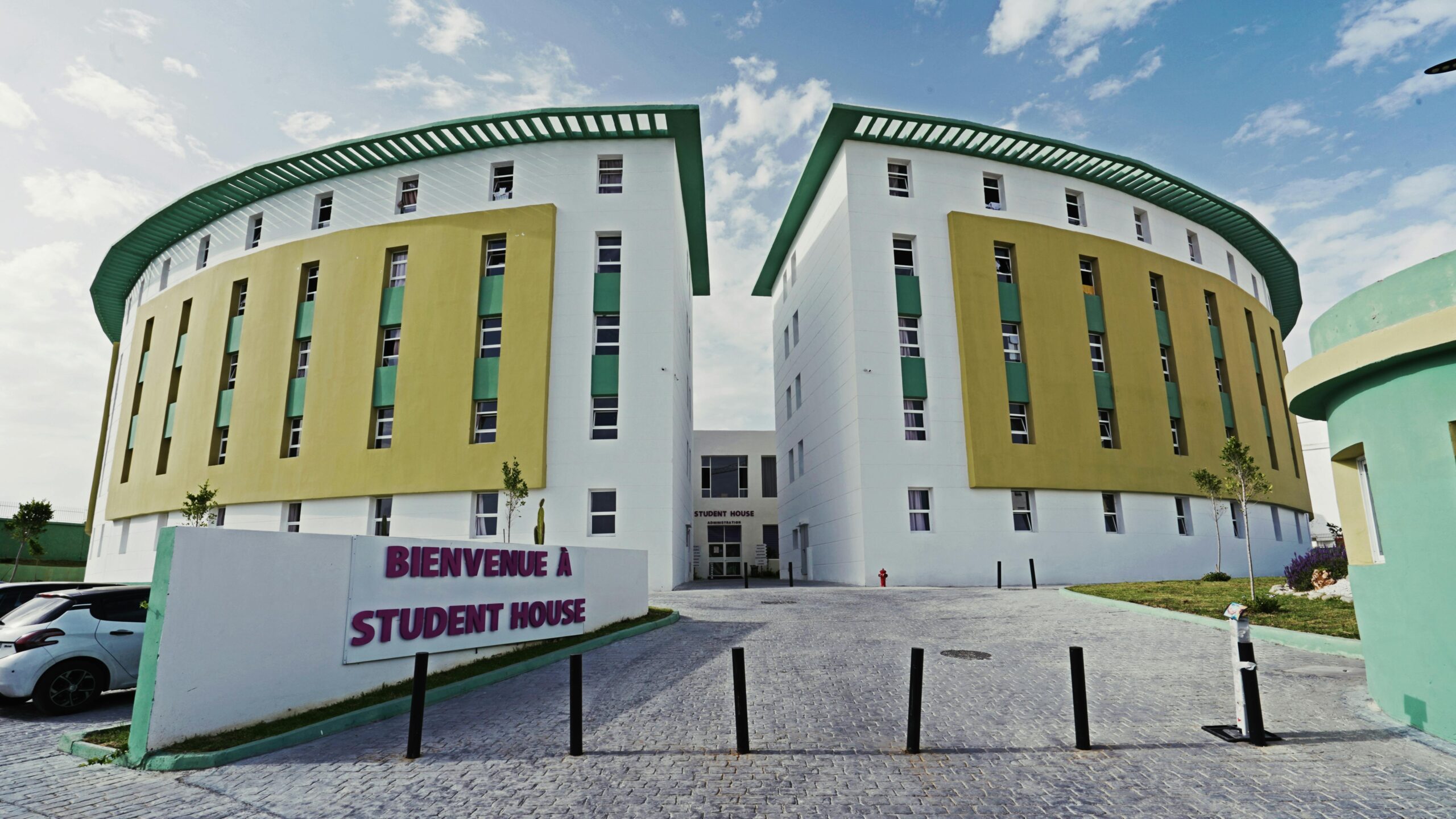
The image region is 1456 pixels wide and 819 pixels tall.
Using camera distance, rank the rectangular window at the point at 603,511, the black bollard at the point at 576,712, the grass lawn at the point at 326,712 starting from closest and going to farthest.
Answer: the black bollard at the point at 576,712
the grass lawn at the point at 326,712
the rectangular window at the point at 603,511

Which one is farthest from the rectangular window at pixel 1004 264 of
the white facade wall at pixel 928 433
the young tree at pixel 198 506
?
the young tree at pixel 198 506

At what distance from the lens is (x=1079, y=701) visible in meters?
6.78

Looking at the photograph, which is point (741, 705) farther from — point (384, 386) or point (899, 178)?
point (899, 178)

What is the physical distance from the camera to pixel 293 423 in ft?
94.1

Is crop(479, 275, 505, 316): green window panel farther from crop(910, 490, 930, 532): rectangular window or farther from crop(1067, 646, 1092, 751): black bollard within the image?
crop(1067, 646, 1092, 751): black bollard

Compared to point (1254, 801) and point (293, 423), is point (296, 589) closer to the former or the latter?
point (1254, 801)

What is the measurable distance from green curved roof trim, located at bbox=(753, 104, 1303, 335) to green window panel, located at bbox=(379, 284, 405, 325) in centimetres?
1700

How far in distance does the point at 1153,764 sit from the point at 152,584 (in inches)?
360

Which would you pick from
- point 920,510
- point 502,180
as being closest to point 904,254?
point 920,510

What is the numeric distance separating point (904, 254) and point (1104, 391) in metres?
9.48

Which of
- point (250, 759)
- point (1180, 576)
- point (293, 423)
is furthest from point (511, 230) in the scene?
point (1180, 576)

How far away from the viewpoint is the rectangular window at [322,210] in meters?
30.5

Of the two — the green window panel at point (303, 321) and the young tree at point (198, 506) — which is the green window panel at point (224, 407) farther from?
the young tree at point (198, 506)

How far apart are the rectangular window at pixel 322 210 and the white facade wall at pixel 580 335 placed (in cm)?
20
